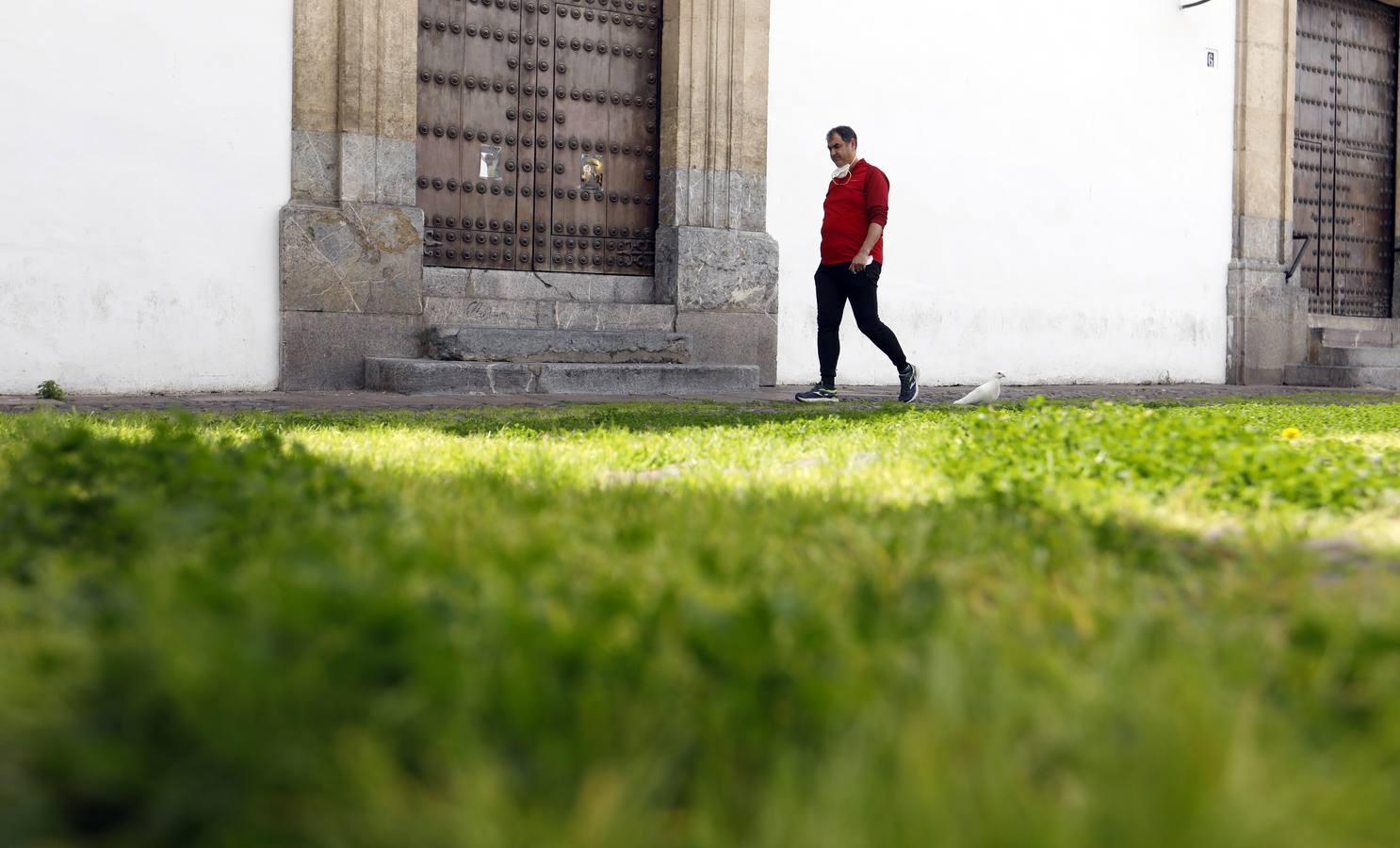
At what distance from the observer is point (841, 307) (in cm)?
903

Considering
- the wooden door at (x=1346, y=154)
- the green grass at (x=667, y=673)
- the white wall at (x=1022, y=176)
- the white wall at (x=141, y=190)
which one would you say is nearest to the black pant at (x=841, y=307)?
the white wall at (x=1022, y=176)

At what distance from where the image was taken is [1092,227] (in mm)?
12883

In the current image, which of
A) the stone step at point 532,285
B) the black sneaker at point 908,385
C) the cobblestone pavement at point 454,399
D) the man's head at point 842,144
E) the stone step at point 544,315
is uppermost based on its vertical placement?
the man's head at point 842,144

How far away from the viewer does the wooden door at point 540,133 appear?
1008cm

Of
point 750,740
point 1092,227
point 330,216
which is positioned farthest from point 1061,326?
point 750,740

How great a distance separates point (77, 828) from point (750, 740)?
1.88 ft

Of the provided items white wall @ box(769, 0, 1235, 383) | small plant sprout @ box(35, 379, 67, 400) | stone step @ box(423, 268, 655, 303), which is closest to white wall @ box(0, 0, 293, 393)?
small plant sprout @ box(35, 379, 67, 400)

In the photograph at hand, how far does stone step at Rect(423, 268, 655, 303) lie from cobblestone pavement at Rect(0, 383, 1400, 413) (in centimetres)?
139

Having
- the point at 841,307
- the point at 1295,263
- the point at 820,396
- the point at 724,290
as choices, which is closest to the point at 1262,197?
the point at 1295,263

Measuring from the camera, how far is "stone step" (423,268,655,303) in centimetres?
988

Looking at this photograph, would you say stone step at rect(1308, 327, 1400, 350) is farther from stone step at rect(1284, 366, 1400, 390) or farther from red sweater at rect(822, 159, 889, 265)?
red sweater at rect(822, 159, 889, 265)

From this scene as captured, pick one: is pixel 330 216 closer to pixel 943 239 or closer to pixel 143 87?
pixel 143 87

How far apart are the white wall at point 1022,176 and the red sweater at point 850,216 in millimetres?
2197

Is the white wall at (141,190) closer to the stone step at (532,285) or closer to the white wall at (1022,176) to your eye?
the stone step at (532,285)
